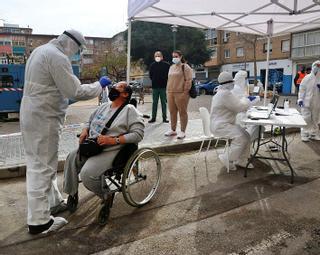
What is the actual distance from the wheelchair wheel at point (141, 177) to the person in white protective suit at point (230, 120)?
1.35 metres

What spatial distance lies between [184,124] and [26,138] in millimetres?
3942

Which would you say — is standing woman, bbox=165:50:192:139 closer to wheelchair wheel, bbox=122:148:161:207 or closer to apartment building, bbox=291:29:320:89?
wheelchair wheel, bbox=122:148:161:207

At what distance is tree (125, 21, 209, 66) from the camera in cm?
3462

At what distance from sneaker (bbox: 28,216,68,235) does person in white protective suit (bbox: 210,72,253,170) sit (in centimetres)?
262

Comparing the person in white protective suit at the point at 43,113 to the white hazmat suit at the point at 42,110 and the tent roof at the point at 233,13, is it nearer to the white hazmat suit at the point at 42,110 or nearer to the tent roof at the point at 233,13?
the white hazmat suit at the point at 42,110

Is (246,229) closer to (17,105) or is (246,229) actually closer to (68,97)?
(68,97)

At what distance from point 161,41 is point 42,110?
33.0m

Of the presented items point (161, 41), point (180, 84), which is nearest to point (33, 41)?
point (161, 41)

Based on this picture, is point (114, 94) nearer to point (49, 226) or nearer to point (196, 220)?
point (49, 226)

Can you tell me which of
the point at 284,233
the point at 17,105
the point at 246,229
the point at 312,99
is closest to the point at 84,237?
the point at 246,229

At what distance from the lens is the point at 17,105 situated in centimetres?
1120

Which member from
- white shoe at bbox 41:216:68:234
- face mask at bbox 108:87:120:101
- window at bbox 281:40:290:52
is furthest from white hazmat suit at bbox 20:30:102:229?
window at bbox 281:40:290:52

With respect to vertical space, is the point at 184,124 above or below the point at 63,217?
above

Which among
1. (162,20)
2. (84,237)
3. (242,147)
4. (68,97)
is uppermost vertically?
(162,20)
